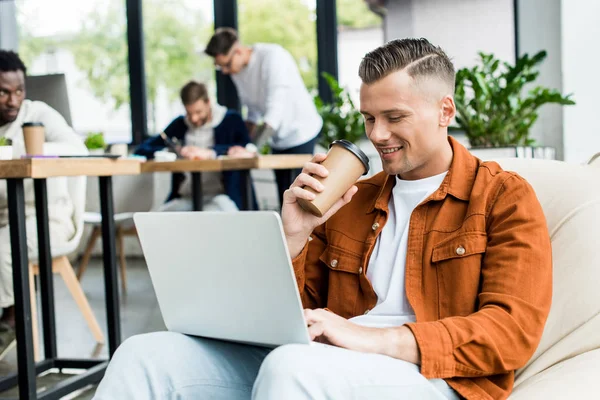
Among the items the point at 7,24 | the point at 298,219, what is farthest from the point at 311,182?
the point at 7,24

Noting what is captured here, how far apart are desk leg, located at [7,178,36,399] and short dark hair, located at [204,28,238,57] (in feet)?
7.27

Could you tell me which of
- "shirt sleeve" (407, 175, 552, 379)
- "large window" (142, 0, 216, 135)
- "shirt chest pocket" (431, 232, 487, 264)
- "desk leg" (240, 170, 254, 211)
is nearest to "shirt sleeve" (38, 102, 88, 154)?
"desk leg" (240, 170, 254, 211)

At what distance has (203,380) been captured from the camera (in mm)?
1243

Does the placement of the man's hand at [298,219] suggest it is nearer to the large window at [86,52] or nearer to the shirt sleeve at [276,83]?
the shirt sleeve at [276,83]

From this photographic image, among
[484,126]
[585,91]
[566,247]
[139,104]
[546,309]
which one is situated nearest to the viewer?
[546,309]

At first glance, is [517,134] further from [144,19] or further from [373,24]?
[144,19]

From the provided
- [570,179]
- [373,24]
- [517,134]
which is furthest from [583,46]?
[570,179]

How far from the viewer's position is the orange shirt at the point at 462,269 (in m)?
1.15

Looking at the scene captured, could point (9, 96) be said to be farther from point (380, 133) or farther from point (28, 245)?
point (380, 133)

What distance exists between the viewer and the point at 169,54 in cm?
622

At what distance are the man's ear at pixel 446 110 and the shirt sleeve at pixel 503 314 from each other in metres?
0.21

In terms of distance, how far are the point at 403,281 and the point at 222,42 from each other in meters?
3.15

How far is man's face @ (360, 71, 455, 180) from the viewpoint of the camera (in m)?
1.33

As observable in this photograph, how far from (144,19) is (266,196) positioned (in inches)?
75.0
